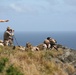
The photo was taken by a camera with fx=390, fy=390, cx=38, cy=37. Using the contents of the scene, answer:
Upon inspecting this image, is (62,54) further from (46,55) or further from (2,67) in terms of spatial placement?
(2,67)

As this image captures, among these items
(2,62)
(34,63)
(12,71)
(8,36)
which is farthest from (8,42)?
(12,71)

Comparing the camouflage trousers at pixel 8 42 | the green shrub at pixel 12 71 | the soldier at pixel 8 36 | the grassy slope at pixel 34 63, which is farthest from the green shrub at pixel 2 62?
the camouflage trousers at pixel 8 42

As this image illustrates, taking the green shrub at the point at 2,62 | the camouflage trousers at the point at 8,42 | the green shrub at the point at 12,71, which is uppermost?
the camouflage trousers at the point at 8,42

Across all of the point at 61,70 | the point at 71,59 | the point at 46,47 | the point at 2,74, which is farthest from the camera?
the point at 46,47

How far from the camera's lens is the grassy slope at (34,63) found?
24.7 metres

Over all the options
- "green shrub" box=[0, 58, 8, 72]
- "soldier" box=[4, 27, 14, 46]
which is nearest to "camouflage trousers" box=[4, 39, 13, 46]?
"soldier" box=[4, 27, 14, 46]

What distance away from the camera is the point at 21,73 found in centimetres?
2347

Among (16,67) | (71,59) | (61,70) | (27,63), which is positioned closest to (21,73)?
(16,67)

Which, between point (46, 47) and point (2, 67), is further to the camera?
point (46, 47)

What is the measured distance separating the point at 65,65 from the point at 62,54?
284 cm

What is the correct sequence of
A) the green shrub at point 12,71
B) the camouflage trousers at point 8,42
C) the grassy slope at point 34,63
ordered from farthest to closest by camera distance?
1. the camouflage trousers at point 8,42
2. the grassy slope at point 34,63
3. the green shrub at point 12,71

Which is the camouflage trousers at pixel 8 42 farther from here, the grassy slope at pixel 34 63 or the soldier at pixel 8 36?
the grassy slope at pixel 34 63

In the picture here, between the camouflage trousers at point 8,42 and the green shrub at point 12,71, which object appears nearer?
the green shrub at point 12,71

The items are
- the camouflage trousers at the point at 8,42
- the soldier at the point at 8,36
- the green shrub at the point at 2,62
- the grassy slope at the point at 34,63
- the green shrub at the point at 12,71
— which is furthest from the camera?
the camouflage trousers at the point at 8,42
